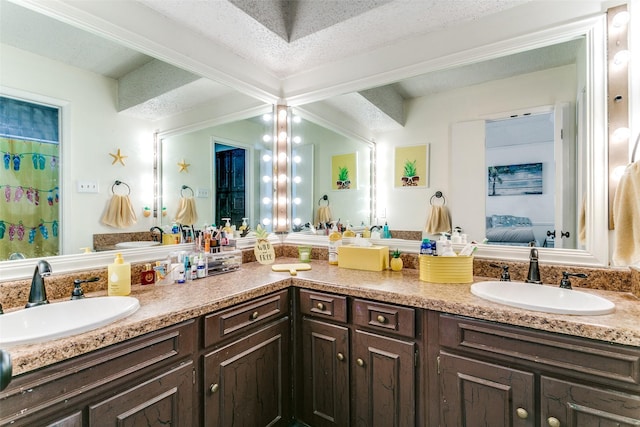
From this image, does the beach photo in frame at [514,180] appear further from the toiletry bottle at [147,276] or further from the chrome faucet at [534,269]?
the toiletry bottle at [147,276]

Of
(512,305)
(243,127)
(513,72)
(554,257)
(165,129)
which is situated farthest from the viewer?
A: (243,127)

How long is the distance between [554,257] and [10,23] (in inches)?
103

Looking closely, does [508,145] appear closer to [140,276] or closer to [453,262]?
[453,262]

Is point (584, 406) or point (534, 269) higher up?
point (534, 269)

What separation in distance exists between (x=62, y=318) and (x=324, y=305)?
1.09 m

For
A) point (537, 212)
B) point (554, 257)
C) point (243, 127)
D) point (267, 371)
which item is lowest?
point (267, 371)

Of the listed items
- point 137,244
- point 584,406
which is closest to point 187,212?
point 137,244

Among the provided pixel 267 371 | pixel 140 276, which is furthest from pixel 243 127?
pixel 267 371

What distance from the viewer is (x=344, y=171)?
7.91 ft

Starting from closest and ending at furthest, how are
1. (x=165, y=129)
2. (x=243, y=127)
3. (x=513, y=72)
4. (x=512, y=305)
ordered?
(x=512, y=305) < (x=513, y=72) < (x=165, y=129) < (x=243, y=127)

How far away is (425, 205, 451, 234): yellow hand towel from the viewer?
187cm

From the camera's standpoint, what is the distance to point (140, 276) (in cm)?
157

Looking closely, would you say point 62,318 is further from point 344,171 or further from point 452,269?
point 344,171

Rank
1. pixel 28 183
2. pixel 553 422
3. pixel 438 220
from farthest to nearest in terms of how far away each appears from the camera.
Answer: pixel 438 220
pixel 28 183
pixel 553 422
